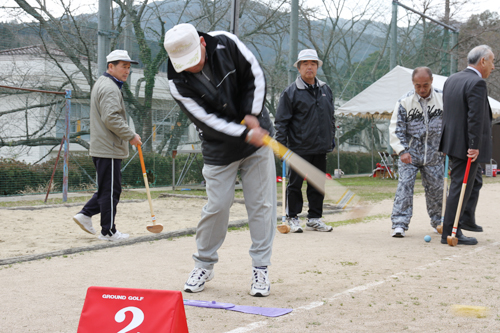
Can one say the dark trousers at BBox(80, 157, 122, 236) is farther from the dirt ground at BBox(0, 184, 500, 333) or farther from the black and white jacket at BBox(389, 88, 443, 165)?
the black and white jacket at BBox(389, 88, 443, 165)

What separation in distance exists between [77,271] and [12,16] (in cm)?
1072

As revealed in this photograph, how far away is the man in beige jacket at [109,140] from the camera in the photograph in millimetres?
5637

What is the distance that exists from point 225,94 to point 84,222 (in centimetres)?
297

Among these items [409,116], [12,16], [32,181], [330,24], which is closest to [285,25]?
[330,24]

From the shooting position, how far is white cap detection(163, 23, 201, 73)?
130 inches

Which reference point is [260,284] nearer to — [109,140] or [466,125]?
[109,140]

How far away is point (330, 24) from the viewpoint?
24578 millimetres

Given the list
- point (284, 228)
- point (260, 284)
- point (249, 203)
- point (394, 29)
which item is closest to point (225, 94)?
point (249, 203)

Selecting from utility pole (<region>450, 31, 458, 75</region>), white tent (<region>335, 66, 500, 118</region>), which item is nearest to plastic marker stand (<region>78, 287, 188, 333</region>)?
white tent (<region>335, 66, 500, 118</region>)

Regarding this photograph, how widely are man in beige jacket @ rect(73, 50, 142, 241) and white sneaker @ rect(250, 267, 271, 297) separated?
2537 millimetres

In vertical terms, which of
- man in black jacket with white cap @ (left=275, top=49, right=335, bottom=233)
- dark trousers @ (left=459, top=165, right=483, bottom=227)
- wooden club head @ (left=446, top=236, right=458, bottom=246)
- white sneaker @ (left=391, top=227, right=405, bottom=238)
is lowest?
white sneaker @ (left=391, top=227, right=405, bottom=238)

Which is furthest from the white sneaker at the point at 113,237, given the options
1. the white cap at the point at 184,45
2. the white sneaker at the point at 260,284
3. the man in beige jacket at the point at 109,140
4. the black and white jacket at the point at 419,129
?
the black and white jacket at the point at 419,129

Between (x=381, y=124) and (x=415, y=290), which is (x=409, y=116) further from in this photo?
(x=381, y=124)

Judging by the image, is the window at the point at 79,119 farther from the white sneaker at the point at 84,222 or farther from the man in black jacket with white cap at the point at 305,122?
the man in black jacket with white cap at the point at 305,122
